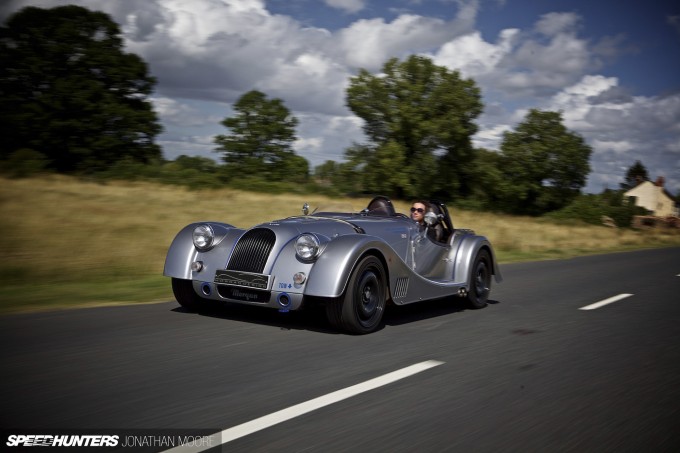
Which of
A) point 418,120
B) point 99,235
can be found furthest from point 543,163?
point 99,235

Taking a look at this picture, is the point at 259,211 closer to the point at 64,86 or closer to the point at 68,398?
the point at 68,398

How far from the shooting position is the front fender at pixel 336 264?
218 inches

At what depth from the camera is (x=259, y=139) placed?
180ft

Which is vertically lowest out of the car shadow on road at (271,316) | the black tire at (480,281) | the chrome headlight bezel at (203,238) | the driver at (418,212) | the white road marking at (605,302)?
the white road marking at (605,302)

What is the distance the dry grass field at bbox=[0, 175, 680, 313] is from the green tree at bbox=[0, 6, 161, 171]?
13816mm

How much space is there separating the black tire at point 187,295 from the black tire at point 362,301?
5.56 feet

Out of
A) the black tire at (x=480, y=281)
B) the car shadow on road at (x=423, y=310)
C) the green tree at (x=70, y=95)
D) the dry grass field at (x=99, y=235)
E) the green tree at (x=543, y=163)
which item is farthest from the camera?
the green tree at (x=543, y=163)

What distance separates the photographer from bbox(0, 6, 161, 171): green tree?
3847 centimetres

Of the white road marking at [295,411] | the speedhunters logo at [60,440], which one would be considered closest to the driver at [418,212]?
the white road marking at [295,411]

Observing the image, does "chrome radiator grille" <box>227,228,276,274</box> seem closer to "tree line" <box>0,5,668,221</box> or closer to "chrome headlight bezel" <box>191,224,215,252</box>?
"chrome headlight bezel" <box>191,224,215,252</box>

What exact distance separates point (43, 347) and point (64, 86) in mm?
38147

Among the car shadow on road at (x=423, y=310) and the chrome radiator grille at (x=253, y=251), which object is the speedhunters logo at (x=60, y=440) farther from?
the car shadow on road at (x=423, y=310)

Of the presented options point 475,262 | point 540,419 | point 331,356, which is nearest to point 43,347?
point 331,356

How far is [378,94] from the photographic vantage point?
46.6m
